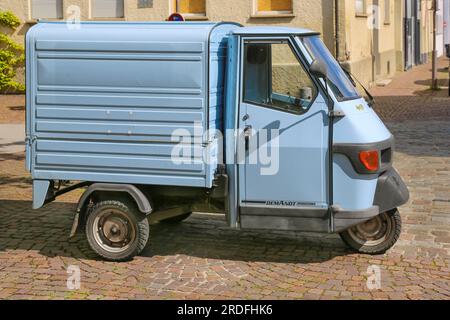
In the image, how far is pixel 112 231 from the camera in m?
6.99

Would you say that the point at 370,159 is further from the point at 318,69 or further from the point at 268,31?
the point at 268,31

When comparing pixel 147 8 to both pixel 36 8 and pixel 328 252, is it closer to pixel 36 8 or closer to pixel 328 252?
pixel 36 8

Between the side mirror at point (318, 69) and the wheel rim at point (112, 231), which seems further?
the wheel rim at point (112, 231)

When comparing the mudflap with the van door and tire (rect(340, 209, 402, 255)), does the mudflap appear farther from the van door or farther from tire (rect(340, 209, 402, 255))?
the van door

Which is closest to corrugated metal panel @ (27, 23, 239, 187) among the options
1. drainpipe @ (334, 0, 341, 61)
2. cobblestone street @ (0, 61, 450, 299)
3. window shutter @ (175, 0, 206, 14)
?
cobblestone street @ (0, 61, 450, 299)

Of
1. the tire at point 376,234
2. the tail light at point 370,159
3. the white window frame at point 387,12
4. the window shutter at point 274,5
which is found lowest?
the tire at point 376,234

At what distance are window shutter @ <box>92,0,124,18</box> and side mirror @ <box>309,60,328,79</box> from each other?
50.8 ft

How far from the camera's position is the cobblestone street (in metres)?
5.97

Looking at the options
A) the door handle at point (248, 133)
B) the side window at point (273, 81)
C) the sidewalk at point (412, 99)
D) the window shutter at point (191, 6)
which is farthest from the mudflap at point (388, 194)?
the window shutter at point (191, 6)

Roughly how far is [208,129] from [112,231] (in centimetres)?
137

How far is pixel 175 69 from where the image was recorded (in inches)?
258

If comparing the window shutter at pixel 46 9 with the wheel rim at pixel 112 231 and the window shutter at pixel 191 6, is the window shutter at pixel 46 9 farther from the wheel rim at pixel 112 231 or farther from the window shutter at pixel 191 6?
the wheel rim at pixel 112 231

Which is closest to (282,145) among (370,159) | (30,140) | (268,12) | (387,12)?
(370,159)

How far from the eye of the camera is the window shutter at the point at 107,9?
2103 centimetres
